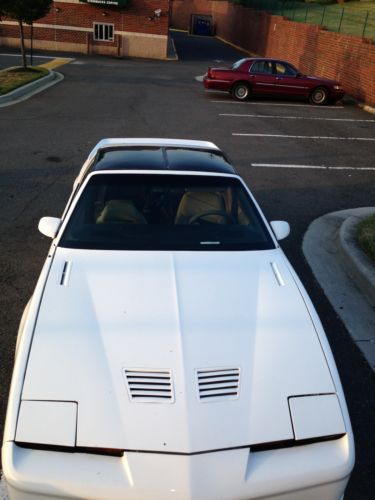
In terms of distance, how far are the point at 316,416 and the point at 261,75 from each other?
16.9m

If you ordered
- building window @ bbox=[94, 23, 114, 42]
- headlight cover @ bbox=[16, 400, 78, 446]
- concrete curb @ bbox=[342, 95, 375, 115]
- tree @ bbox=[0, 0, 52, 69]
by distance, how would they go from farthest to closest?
1. building window @ bbox=[94, 23, 114, 42]
2. tree @ bbox=[0, 0, 52, 69]
3. concrete curb @ bbox=[342, 95, 375, 115]
4. headlight cover @ bbox=[16, 400, 78, 446]

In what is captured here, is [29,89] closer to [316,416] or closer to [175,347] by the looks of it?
[175,347]

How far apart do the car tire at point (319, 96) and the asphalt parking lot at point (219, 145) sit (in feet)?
1.89

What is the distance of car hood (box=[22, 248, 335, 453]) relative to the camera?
2.28m

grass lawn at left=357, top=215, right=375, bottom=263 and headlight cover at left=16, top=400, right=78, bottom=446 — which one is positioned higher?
headlight cover at left=16, top=400, right=78, bottom=446

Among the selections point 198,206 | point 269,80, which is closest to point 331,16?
point 269,80

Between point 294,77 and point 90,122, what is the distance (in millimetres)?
8642

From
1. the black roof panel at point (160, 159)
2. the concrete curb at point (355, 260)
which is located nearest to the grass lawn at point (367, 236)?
the concrete curb at point (355, 260)

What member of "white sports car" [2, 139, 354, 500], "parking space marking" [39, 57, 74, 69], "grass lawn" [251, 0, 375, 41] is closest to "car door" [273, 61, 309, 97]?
"grass lawn" [251, 0, 375, 41]

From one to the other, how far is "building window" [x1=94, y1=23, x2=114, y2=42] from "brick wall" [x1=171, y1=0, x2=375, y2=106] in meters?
11.6

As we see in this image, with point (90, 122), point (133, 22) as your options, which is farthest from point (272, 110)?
point (133, 22)

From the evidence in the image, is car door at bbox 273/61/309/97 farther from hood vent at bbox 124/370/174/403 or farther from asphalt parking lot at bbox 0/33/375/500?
hood vent at bbox 124/370/174/403

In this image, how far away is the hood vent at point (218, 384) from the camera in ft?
7.90

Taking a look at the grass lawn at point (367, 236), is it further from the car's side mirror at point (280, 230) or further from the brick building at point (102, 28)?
the brick building at point (102, 28)
